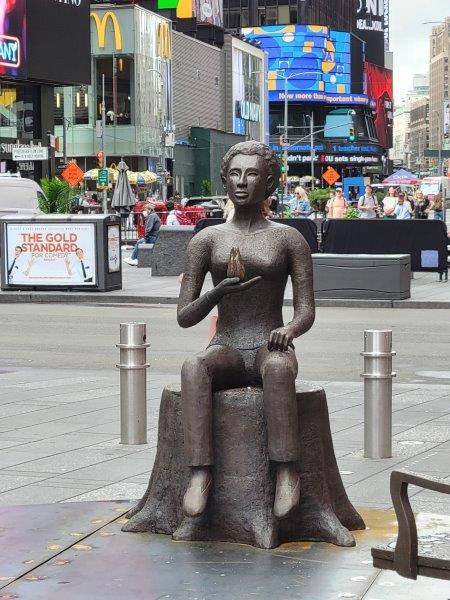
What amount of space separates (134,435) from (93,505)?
2.32 meters

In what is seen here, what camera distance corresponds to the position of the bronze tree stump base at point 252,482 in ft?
19.3

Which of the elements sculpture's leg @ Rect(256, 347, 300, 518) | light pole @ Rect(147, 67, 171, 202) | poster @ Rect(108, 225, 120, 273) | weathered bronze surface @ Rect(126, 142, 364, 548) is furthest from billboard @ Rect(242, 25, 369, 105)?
sculpture's leg @ Rect(256, 347, 300, 518)

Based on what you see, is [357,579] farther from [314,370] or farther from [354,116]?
[354,116]

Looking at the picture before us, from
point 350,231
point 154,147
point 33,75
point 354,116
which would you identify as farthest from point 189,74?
point 350,231

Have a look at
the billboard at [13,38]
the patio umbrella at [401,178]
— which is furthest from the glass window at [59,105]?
the billboard at [13,38]

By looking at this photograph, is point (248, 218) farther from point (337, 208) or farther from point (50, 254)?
point (337, 208)

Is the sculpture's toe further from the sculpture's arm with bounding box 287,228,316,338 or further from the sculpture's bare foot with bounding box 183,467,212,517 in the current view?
the sculpture's arm with bounding box 287,228,316,338

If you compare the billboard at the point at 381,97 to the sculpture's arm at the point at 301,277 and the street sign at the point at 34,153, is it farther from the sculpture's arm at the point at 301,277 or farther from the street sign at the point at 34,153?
the sculpture's arm at the point at 301,277

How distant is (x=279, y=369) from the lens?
19.0 feet

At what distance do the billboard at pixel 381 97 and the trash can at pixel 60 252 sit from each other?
142 m

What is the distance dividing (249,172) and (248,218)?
0.23 metres

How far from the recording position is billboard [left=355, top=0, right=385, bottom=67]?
184 meters

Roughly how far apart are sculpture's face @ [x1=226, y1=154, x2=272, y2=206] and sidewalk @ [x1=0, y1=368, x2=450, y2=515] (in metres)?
1.87

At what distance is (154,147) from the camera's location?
84438 mm
